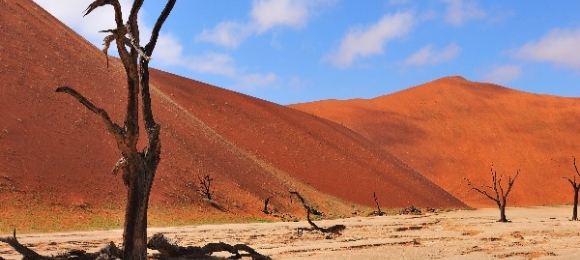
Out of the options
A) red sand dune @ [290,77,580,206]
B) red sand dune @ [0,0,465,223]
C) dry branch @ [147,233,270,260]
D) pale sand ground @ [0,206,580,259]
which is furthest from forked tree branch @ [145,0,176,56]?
red sand dune @ [290,77,580,206]

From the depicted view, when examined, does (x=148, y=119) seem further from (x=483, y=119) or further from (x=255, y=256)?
(x=483, y=119)

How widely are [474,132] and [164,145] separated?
67.7 metres

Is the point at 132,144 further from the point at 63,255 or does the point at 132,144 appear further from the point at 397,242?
the point at 397,242

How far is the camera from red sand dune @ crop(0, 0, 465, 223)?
35031 millimetres

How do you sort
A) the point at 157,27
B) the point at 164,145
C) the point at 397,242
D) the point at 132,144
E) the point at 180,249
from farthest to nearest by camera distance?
1. the point at 164,145
2. the point at 397,242
3. the point at 180,249
4. the point at 157,27
5. the point at 132,144

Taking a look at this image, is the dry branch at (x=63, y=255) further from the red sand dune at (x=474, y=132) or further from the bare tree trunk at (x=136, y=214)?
the red sand dune at (x=474, y=132)

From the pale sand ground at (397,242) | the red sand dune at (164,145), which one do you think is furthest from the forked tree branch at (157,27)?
the red sand dune at (164,145)

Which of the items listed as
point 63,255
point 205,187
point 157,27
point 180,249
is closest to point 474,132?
point 205,187

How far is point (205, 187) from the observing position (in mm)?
40844

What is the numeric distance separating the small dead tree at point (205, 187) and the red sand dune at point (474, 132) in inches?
1784

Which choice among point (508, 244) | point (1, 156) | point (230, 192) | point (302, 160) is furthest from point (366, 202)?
Result: point (508, 244)

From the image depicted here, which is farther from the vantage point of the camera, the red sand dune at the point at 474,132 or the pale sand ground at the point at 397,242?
the red sand dune at the point at 474,132

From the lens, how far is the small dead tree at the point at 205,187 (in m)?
39.8

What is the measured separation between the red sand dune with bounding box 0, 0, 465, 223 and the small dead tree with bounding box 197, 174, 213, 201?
698 mm
